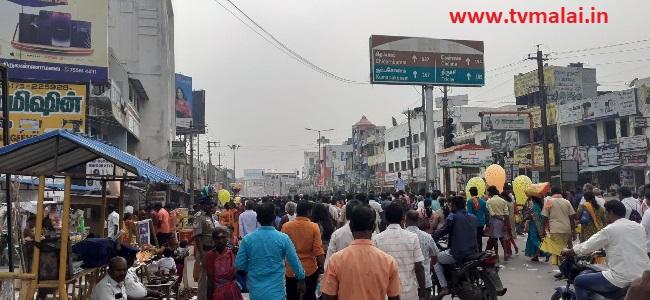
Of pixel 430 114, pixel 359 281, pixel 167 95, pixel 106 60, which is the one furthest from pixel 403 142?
pixel 359 281

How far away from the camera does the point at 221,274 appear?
618 centimetres

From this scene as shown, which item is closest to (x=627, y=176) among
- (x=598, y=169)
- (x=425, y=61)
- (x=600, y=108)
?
(x=598, y=169)

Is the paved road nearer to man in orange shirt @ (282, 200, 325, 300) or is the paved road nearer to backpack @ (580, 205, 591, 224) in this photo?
backpack @ (580, 205, 591, 224)

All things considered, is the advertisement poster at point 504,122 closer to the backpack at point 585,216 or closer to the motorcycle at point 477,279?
the backpack at point 585,216

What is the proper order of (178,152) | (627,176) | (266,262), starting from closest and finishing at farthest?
(266,262) → (627,176) → (178,152)

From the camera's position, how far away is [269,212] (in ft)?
20.1

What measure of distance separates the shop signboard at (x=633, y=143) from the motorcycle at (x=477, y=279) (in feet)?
86.7

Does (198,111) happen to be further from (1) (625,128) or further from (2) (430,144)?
(1) (625,128)

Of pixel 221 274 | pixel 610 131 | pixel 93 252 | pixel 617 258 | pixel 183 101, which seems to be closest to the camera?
pixel 617 258

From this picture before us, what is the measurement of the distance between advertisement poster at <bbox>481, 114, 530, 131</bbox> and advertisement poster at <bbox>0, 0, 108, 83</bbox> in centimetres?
2142

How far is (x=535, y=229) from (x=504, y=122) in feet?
77.1

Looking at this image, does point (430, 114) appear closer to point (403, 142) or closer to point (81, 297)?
point (81, 297)

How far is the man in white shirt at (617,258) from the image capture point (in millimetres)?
5953

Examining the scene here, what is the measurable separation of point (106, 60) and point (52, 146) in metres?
23.6
